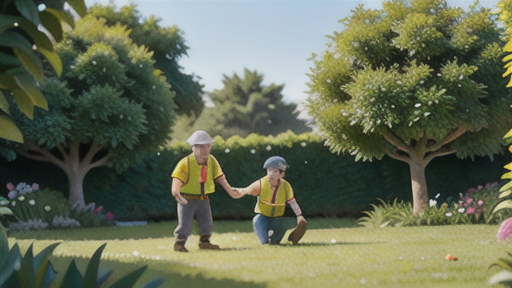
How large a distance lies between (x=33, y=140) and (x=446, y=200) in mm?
11304

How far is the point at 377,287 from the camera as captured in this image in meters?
5.42

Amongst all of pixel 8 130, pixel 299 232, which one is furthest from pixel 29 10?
pixel 299 232

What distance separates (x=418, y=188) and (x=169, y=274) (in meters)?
9.85

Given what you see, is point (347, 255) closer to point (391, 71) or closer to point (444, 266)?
point (444, 266)

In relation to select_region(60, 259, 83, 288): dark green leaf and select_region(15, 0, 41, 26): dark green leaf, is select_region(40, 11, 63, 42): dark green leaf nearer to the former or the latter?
select_region(15, 0, 41, 26): dark green leaf

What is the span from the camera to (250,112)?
4834 centimetres

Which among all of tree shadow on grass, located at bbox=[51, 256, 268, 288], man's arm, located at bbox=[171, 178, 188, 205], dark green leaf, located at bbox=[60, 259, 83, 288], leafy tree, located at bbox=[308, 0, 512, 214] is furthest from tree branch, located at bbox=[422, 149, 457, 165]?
dark green leaf, located at bbox=[60, 259, 83, 288]

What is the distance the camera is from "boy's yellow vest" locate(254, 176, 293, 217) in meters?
8.90

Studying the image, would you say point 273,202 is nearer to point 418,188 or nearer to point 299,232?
point 299,232

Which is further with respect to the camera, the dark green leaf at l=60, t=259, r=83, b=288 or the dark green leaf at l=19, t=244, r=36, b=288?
the dark green leaf at l=19, t=244, r=36, b=288

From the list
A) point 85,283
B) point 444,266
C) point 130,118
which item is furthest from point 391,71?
point 85,283

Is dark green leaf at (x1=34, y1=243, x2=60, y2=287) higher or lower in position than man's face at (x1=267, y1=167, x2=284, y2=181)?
lower

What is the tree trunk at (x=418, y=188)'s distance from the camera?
46.8ft

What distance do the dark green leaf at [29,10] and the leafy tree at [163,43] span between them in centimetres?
2102
